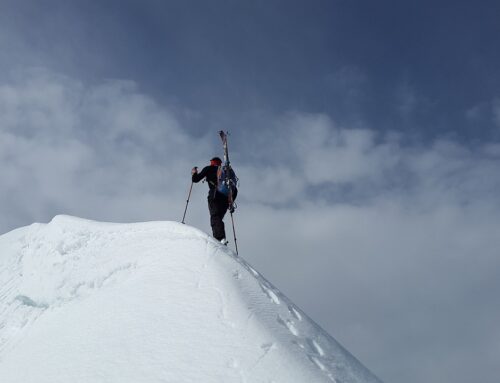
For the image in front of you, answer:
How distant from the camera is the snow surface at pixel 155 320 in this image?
3857mm

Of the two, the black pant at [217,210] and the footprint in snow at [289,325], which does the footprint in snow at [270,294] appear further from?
the black pant at [217,210]

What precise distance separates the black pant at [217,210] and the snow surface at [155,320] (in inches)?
82.9

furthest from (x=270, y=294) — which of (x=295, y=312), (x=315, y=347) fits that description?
(x=315, y=347)

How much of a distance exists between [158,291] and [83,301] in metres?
1.36

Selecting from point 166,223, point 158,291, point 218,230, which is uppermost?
point 218,230

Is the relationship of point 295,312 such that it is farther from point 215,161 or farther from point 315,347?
point 215,161

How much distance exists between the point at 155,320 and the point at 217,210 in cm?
498

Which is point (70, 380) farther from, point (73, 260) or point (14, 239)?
point (14, 239)

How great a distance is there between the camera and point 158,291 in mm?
5016

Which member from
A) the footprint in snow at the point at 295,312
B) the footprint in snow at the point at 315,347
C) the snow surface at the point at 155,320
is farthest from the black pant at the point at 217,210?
the footprint in snow at the point at 315,347

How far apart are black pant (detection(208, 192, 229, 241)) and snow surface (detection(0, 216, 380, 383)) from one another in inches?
82.9

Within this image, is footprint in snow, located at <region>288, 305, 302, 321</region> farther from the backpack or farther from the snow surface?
the backpack

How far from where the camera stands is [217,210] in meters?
9.34

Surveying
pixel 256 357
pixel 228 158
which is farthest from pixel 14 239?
pixel 256 357
